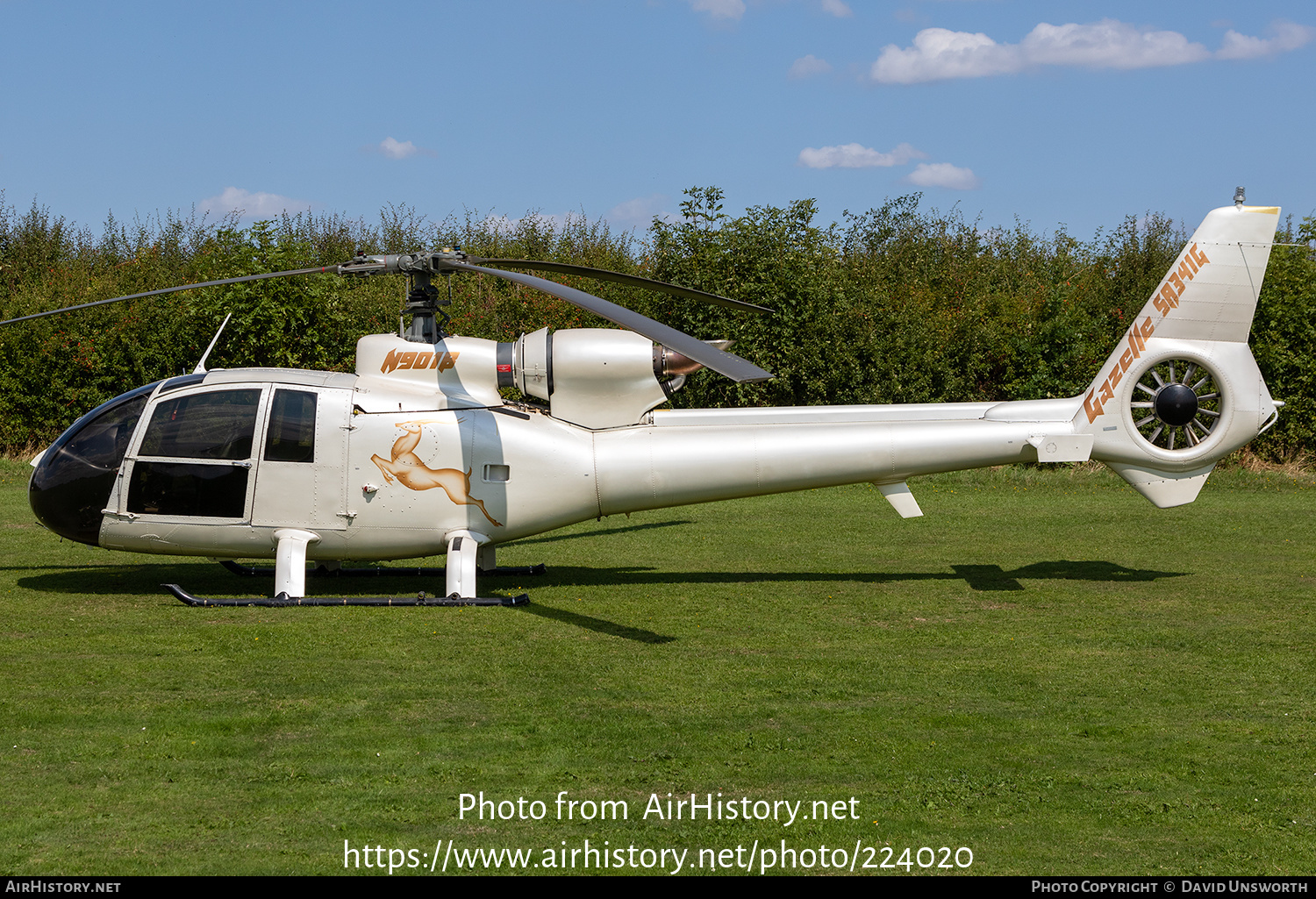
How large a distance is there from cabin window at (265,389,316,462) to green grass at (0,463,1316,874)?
58.6 inches

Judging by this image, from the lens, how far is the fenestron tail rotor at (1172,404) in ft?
35.0

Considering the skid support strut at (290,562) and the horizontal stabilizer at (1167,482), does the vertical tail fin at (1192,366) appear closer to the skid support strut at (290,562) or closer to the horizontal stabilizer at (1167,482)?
the horizontal stabilizer at (1167,482)

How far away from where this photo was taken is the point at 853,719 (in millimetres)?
7207

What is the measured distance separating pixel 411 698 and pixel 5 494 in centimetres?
1338

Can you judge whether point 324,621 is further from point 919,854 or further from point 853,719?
point 919,854

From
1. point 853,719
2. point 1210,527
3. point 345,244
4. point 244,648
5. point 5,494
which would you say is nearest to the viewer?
point 853,719

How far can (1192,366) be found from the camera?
35.9ft

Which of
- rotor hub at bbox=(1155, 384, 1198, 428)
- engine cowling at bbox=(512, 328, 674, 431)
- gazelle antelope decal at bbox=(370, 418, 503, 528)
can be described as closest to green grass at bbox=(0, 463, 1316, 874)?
gazelle antelope decal at bbox=(370, 418, 503, 528)

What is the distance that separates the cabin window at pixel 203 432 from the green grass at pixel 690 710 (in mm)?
1467

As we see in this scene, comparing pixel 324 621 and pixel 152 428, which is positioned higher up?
pixel 152 428

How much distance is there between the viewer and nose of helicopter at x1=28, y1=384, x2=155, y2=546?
10.4 m

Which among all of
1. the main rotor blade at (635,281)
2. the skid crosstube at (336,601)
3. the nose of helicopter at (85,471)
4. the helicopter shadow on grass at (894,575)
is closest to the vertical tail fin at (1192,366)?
the helicopter shadow on grass at (894,575)

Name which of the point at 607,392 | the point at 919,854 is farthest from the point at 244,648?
the point at 919,854

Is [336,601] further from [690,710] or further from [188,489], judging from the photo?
[690,710]
